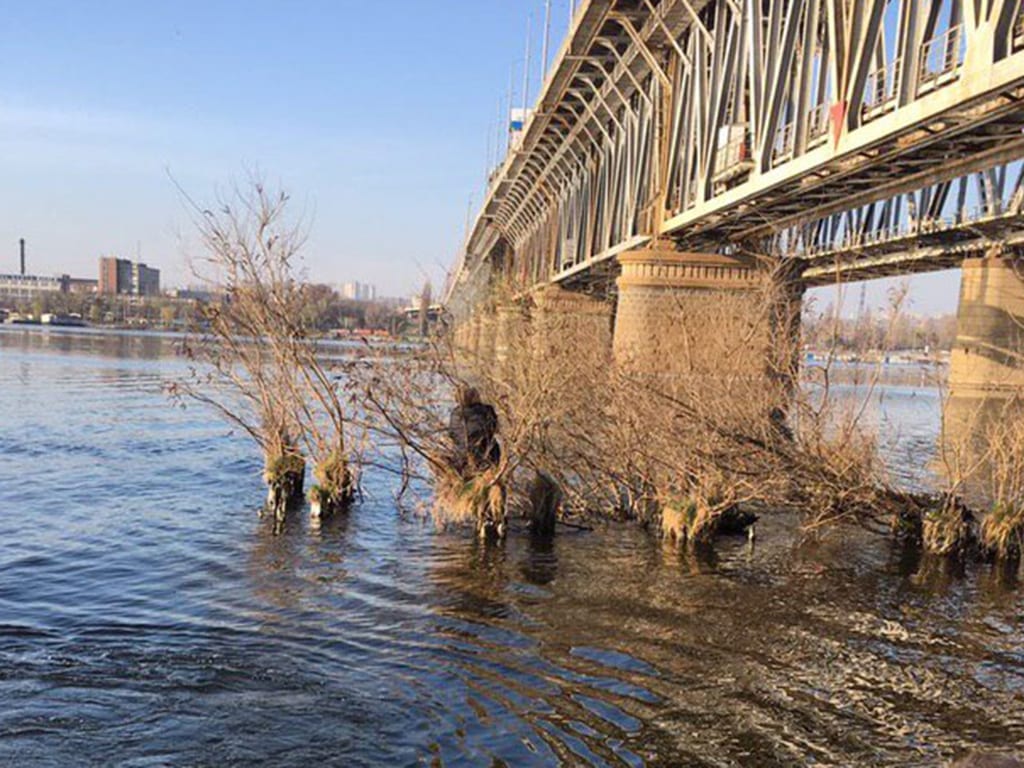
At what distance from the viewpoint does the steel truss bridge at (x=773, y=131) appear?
16078mm

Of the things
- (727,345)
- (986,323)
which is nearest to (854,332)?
(727,345)

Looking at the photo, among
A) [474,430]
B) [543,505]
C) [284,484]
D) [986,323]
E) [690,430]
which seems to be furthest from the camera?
[986,323]

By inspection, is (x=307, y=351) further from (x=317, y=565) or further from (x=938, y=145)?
(x=938, y=145)

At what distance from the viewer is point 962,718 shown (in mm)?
8656

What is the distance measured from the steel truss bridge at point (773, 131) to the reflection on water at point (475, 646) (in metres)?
5.80

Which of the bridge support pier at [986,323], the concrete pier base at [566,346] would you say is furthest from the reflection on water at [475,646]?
the bridge support pier at [986,323]

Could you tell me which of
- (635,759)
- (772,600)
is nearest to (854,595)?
(772,600)

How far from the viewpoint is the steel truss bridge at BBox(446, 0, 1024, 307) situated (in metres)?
16.1

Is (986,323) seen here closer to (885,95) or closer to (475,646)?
(885,95)

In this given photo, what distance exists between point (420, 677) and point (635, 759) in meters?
2.53

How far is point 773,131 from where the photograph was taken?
70.1ft

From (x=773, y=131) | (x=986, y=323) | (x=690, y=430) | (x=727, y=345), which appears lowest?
(x=690, y=430)

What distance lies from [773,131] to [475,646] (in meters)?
15.5

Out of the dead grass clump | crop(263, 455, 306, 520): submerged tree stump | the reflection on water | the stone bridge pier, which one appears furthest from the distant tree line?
crop(263, 455, 306, 520): submerged tree stump
